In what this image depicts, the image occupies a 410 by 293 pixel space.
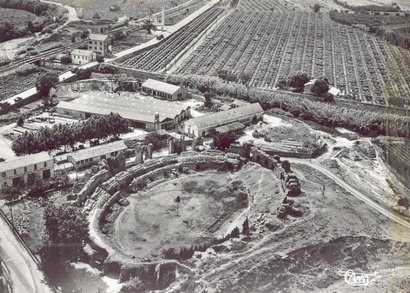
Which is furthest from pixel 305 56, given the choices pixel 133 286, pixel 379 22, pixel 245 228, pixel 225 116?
pixel 133 286

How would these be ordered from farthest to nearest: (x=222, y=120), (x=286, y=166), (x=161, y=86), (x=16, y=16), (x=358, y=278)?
(x=16, y=16), (x=161, y=86), (x=222, y=120), (x=286, y=166), (x=358, y=278)

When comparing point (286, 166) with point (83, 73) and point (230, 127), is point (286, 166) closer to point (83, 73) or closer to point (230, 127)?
point (230, 127)

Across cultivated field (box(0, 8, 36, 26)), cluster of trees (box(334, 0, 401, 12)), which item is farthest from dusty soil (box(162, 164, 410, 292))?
cluster of trees (box(334, 0, 401, 12))

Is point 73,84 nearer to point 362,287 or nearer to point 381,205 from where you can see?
point 381,205

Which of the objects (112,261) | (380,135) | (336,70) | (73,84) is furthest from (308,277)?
(336,70)

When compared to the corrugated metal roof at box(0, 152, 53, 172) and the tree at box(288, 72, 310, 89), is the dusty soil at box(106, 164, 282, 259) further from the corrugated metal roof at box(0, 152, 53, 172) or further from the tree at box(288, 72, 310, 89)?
the tree at box(288, 72, 310, 89)
